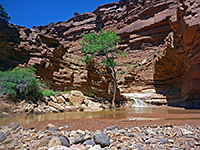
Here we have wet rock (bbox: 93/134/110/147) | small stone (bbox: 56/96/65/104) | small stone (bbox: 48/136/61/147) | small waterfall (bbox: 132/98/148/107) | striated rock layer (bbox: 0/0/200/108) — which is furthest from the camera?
small waterfall (bbox: 132/98/148/107)

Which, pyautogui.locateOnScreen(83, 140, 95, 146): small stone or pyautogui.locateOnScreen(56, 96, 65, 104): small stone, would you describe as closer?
pyautogui.locateOnScreen(83, 140, 95, 146): small stone

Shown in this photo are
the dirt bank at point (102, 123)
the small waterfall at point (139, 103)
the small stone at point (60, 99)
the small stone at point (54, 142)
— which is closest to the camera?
the small stone at point (54, 142)

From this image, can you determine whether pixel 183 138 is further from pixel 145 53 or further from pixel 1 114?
pixel 145 53

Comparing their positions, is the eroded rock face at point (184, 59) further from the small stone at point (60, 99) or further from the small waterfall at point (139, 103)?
the small stone at point (60, 99)

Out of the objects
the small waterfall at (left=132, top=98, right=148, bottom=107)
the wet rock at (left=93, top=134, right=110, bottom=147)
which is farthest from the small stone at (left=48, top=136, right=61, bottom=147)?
the small waterfall at (left=132, top=98, right=148, bottom=107)

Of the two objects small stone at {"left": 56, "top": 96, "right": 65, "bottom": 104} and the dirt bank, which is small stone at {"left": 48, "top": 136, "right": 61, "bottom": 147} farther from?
small stone at {"left": 56, "top": 96, "right": 65, "bottom": 104}

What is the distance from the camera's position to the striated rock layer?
10000 mm

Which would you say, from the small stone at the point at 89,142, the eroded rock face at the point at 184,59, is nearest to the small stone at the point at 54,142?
the small stone at the point at 89,142

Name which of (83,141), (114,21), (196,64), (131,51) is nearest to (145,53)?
(131,51)

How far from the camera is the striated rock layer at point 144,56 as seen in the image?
1000 cm

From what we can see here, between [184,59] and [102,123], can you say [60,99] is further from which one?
[184,59]

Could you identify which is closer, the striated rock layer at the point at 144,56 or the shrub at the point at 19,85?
the shrub at the point at 19,85

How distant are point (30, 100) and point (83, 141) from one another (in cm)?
620

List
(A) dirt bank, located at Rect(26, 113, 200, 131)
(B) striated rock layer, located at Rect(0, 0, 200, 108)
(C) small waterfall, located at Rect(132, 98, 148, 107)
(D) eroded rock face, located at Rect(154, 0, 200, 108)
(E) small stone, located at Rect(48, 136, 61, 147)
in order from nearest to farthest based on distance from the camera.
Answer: (E) small stone, located at Rect(48, 136, 61, 147)
(A) dirt bank, located at Rect(26, 113, 200, 131)
(D) eroded rock face, located at Rect(154, 0, 200, 108)
(B) striated rock layer, located at Rect(0, 0, 200, 108)
(C) small waterfall, located at Rect(132, 98, 148, 107)
